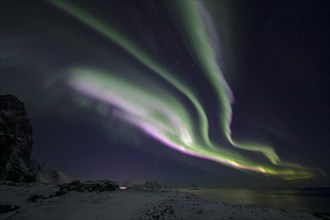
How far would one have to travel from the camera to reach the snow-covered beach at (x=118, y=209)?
16.2 meters

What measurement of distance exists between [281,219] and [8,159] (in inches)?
2159

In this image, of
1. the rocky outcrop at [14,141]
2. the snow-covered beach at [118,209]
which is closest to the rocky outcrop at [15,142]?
the rocky outcrop at [14,141]

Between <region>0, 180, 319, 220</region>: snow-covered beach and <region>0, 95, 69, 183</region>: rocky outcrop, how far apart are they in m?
25.8

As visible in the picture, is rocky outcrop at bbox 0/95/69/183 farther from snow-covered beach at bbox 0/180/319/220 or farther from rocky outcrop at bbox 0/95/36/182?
snow-covered beach at bbox 0/180/319/220

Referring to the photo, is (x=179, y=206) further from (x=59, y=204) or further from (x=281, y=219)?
(x=59, y=204)

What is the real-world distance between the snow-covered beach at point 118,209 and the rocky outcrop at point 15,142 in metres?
25.8

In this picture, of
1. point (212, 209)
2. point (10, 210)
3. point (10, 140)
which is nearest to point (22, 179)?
point (10, 140)

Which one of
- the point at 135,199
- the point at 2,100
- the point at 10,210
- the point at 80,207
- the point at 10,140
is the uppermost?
the point at 2,100

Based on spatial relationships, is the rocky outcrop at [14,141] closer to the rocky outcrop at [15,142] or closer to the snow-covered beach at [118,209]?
the rocky outcrop at [15,142]

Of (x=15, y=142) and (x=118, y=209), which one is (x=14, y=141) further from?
(x=118, y=209)

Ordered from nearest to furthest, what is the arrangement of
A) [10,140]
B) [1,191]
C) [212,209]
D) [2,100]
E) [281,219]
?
[281,219]
[212,209]
[1,191]
[10,140]
[2,100]

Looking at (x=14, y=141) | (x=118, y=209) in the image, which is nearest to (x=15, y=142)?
(x=14, y=141)

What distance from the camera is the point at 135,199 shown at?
70.8 ft

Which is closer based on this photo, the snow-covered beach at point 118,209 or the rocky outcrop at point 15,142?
the snow-covered beach at point 118,209
